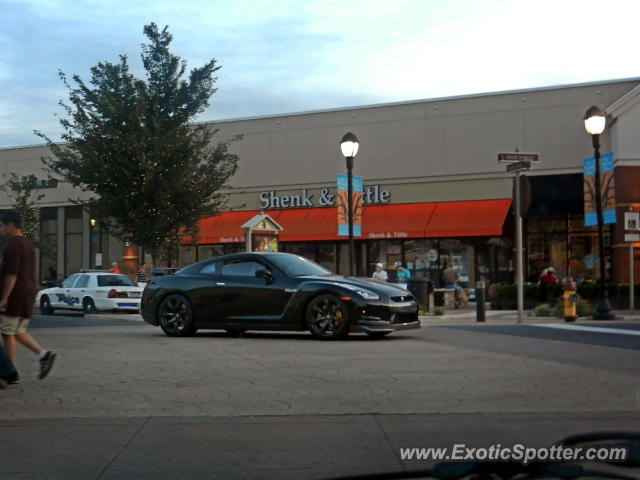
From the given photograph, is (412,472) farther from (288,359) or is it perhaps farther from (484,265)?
(484,265)

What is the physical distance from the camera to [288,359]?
10.6 meters

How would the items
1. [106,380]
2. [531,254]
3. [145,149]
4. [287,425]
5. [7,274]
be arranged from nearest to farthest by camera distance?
1. [287,425]
2. [7,274]
3. [106,380]
4. [145,149]
5. [531,254]

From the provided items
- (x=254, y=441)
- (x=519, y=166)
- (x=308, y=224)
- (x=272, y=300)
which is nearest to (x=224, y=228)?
(x=308, y=224)

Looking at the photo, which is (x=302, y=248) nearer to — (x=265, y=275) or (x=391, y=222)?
(x=391, y=222)

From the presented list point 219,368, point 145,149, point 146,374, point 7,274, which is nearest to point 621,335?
point 219,368

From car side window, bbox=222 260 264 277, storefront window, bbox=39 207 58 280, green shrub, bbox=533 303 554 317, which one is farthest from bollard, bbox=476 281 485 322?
storefront window, bbox=39 207 58 280

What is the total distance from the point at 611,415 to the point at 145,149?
72.2 feet

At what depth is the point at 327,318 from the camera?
1330cm

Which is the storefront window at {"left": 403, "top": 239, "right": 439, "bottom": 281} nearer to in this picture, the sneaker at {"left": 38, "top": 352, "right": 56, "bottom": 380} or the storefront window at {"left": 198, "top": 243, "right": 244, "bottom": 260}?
the storefront window at {"left": 198, "top": 243, "right": 244, "bottom": 260}

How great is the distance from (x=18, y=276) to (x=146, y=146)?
1878cm

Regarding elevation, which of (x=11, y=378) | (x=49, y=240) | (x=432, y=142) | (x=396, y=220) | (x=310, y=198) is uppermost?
(x=432, y=142)

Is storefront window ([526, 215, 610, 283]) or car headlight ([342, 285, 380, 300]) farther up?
storefront window ([526, 215, 610, 283])

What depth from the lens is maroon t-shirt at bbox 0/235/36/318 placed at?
842 centimetres

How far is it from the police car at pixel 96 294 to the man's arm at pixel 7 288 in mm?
16065
